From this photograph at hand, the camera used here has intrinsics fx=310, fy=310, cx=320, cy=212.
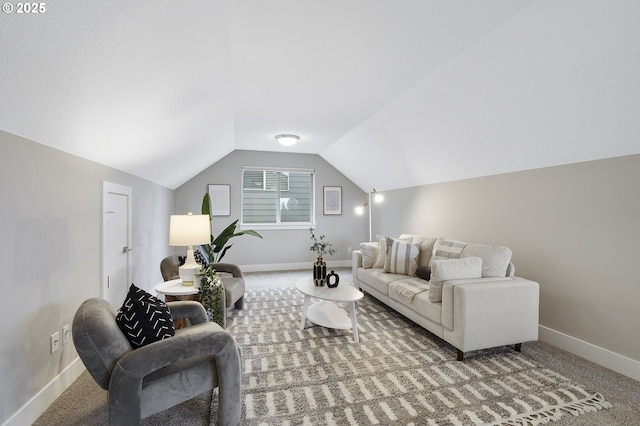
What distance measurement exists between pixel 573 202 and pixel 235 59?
313cm

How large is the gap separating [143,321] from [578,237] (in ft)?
11.0

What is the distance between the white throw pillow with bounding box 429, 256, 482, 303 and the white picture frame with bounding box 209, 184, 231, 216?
14.8 ft

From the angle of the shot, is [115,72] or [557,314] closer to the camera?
[115,72]

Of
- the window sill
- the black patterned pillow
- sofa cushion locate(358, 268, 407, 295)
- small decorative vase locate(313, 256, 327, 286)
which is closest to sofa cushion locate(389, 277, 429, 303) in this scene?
sofa cushion locate(358, 268, 407, 295)

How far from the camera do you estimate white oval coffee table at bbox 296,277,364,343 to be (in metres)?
2.91

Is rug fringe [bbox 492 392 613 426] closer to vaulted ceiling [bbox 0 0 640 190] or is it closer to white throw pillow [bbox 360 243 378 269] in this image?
vaulted ceiling [bbox 0 0 640 190]

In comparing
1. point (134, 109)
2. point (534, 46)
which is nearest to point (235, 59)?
point (134, 109)

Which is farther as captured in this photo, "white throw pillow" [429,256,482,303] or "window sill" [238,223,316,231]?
"window sill" [238,223,316,231]

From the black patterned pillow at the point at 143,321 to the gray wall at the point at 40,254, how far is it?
1.66 feet

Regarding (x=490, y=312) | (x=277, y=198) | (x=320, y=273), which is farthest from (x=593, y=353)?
(x=277, y=198)

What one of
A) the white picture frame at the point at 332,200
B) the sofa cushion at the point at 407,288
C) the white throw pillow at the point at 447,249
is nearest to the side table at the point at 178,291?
the sofa cushion at the point at 407,288

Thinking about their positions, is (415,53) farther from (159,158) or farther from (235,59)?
(159,158)

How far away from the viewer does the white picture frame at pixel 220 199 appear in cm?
609

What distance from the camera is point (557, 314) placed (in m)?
2.84
